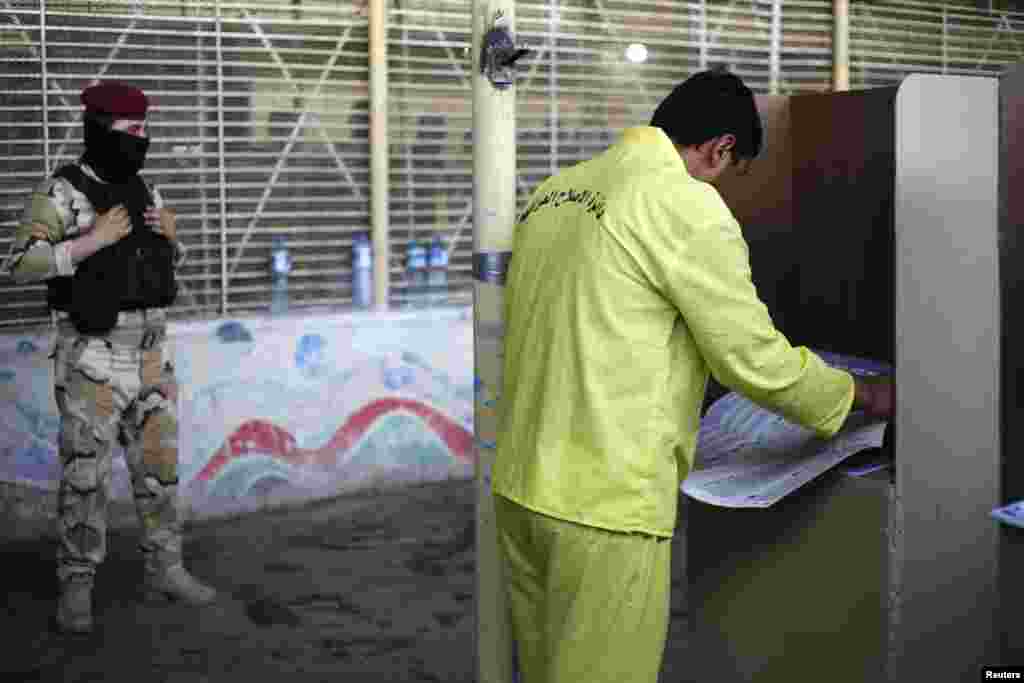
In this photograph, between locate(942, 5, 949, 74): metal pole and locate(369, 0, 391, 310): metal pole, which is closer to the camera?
locate(369, 0, 391, 310): metal pole

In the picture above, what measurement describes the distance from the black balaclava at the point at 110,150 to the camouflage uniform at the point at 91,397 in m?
0.05

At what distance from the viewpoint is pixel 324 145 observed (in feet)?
23.0

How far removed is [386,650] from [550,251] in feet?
8.49

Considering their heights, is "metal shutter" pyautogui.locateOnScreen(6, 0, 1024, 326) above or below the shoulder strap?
above

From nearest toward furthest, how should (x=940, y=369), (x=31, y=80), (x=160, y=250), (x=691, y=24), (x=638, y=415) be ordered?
(x=638, y=415) → (x=940, y=369) → (x=160, y=250) → (x=31, y=80) → (x=691, y=24)

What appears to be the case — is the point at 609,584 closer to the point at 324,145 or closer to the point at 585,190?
the point at 585,190

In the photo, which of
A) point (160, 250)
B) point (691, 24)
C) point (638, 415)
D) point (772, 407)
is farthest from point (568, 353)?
point (691, 24)

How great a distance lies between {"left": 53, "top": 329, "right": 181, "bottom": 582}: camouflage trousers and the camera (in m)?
5.20

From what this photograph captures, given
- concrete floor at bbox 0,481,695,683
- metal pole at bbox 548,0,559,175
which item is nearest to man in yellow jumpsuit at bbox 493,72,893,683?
concrete floor at bbox 0,481,695,683

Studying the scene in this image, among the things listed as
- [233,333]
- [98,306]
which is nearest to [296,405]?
[233,333]

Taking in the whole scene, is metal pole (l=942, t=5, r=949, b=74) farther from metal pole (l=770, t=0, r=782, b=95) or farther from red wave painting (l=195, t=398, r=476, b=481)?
red wave painting (l=195, t=398, r=476, b=481)

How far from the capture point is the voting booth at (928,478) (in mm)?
2957

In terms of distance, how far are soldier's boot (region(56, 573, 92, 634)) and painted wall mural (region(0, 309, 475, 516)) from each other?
1.21 m

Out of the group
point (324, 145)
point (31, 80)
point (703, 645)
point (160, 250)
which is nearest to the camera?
point (703, 645)
